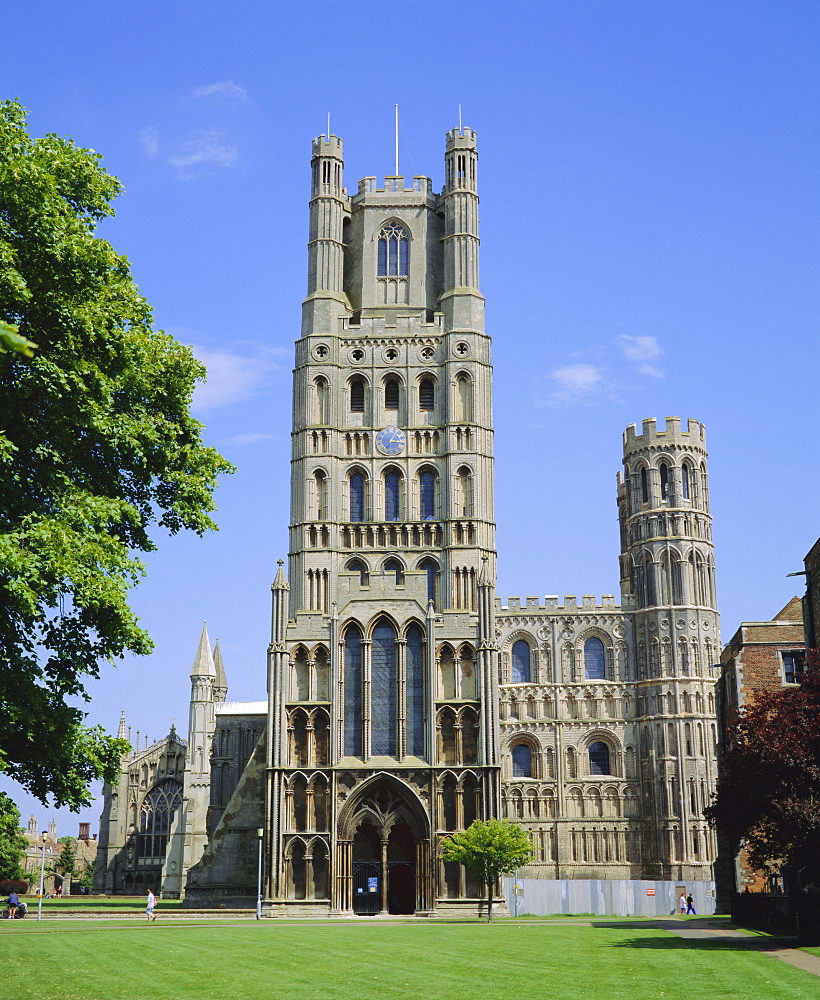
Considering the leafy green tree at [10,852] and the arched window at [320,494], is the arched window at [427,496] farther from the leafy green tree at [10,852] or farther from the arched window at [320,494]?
the leafy green tree at [10,852]

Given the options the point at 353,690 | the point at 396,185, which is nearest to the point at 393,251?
the point at 396,185

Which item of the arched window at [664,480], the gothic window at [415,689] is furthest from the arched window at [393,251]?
the gothic window at [415,689]

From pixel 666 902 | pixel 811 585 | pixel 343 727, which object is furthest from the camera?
pixel 343 727

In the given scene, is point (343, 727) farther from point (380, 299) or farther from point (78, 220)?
point (78, 220)

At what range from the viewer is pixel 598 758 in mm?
77500

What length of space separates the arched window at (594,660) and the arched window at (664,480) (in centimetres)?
1082

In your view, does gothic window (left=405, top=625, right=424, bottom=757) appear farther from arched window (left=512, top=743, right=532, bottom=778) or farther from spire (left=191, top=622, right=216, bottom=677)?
spire (left=191, top=622, right=216, bottom=677)

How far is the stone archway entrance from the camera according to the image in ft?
180

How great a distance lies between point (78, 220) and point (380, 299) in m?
50.2

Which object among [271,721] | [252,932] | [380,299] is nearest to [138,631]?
[252,932]

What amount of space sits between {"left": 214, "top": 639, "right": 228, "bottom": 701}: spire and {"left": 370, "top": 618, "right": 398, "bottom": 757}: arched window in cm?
5245

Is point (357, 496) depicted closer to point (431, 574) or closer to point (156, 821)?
point (431, 574)

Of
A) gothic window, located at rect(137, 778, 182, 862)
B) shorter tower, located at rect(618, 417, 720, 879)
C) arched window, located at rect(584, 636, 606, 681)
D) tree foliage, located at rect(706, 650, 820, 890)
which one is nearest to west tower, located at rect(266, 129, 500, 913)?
arched window, located at rect(584, 636, 606, 681)

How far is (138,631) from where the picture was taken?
22.3m
